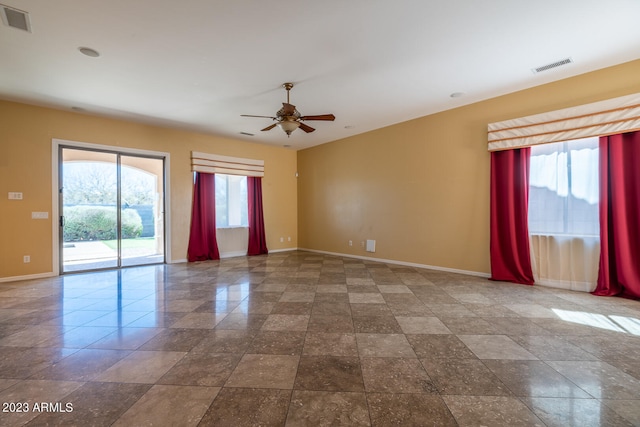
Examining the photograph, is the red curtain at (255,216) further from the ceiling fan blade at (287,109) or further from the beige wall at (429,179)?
the ceiling fan blade at (287,109)

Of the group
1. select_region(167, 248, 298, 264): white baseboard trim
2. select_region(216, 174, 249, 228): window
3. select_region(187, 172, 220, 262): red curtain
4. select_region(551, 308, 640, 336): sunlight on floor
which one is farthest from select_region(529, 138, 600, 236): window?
select_region(187, 172, 220, 262): red curtain

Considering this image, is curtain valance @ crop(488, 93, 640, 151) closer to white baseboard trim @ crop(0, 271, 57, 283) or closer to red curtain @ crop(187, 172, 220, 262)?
red curtain @ crop(187, 172, 220, 262)

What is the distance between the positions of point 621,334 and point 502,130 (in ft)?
10.2

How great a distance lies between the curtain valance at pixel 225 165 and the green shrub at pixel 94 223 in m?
1.80

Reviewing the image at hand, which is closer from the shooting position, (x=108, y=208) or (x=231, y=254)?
(x=108, y=208)

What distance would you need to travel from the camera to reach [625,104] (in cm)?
339

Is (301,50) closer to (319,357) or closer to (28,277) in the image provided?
(319,357)

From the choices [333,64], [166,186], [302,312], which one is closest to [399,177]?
[333,64]

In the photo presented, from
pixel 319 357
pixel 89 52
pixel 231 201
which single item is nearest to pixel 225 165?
pixel 231 201

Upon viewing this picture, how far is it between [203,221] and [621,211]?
7468mm

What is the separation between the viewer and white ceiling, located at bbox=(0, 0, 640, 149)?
2516 mm

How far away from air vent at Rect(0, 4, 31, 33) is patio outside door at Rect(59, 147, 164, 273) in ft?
9.91

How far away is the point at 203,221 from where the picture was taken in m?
6.43

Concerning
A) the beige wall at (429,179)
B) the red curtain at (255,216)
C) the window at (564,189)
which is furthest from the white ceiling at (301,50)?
the red curtain at (255,216)
